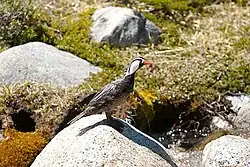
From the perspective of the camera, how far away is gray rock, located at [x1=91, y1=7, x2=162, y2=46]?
10656 millimetres

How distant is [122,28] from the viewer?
420 inches

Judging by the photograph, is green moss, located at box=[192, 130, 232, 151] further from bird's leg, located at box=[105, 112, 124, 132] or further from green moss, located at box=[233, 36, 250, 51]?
bird's leg, located at box=[105, 112, 124, 132]

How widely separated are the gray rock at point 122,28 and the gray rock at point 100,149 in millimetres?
4269

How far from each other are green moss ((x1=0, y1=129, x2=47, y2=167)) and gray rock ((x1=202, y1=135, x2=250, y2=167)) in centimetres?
181

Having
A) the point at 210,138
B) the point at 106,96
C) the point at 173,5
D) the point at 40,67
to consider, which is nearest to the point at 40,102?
the point at 40,67

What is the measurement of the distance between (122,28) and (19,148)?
3.97m

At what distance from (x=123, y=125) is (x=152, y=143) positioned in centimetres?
32

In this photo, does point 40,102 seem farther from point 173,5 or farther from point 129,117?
point 173,5

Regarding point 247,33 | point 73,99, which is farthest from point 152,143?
point 247,33

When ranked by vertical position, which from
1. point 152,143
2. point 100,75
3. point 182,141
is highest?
point 152,143

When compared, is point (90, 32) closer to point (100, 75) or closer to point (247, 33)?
point (100, 75)

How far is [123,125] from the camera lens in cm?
643

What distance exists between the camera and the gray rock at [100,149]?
5910 mm

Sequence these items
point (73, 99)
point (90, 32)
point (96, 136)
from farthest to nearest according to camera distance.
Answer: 1. point (90, 32)
2. point (73, 99)
3. point (96, 136)
